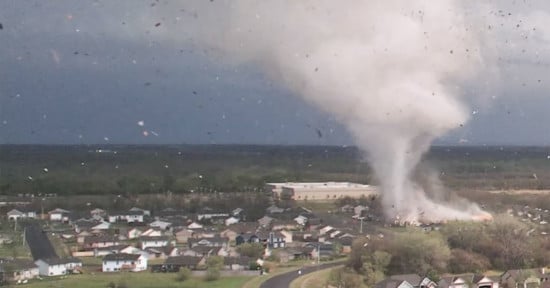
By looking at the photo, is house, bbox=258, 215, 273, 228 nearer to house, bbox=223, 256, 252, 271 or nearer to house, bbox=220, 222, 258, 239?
house, bbox=220, 222, 258, 239

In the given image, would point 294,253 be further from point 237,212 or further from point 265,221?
point 237,212

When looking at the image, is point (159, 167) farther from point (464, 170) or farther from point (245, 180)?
point (464, 170)

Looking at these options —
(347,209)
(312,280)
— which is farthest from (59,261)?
(347,209)

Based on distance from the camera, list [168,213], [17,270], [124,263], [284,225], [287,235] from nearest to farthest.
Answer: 1. [17,270]
2. [124,263]
3. [287,235]
4. [284,225]
5. [168,213]

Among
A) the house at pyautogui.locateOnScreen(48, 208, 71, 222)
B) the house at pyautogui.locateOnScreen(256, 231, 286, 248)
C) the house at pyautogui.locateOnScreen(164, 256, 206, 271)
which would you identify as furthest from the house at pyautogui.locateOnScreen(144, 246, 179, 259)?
the house at pyautogui.locateOnScreen(48, 208, 71, 222)

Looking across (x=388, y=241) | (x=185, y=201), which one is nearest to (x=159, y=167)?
(x=185, y=201)

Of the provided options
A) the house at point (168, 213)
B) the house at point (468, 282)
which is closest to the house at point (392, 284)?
the house at point (468, 282)
